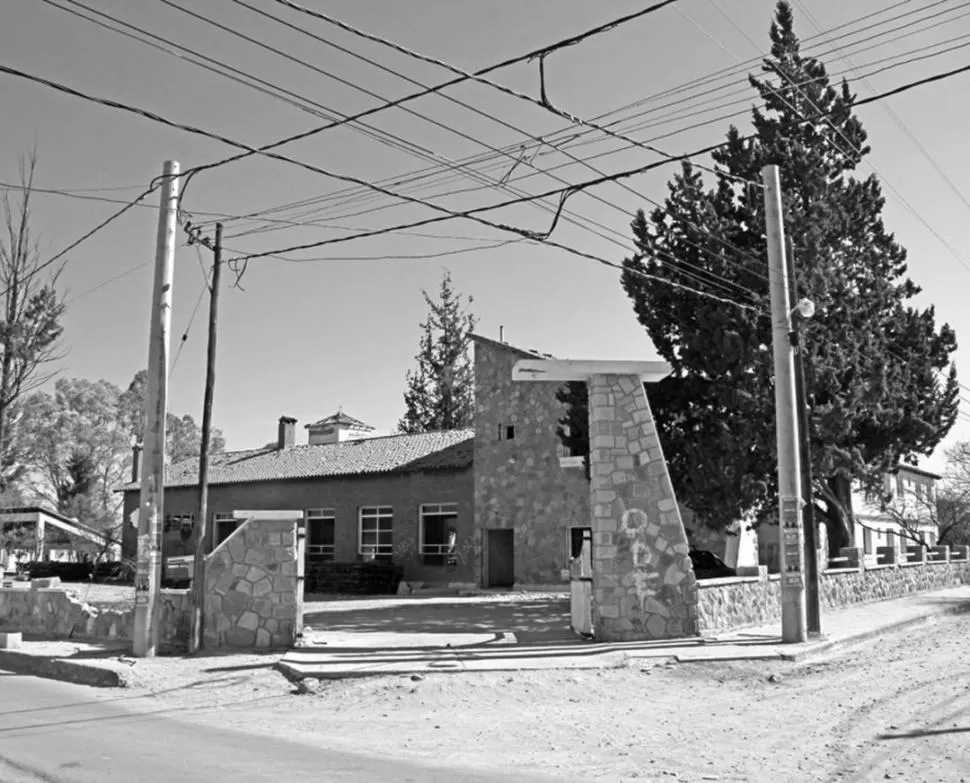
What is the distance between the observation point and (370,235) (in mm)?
15320

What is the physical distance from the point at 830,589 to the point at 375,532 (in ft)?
57.8

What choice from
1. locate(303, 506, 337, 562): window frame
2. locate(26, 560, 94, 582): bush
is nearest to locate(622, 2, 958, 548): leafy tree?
locate(303, 506, 337, 562): window frame

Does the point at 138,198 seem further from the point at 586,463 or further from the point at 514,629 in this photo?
the point at 586,463

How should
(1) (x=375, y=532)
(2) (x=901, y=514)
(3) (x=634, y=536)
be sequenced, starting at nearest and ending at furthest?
(3) (x=634, y=536)
(1) (x=375, y=532)
(2) (x=901, y=514)

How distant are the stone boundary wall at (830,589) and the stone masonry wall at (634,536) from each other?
71 centimetres

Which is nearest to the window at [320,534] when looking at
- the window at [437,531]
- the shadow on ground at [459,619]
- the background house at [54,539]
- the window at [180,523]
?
the window at [437,531]

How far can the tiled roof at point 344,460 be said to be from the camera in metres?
35.2

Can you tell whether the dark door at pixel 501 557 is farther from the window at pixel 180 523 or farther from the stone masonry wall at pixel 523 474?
the window at pixel 180 523

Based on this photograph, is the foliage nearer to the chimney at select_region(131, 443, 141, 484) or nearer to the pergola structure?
the pergola structure

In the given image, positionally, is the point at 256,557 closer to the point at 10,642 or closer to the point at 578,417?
the point at 10,642

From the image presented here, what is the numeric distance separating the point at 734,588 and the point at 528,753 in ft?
33.9

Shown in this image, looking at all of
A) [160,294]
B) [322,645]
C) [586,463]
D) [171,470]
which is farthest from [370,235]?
[171,470]

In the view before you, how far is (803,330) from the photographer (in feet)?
72.5

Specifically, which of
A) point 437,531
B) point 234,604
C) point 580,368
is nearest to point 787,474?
point 580,368
